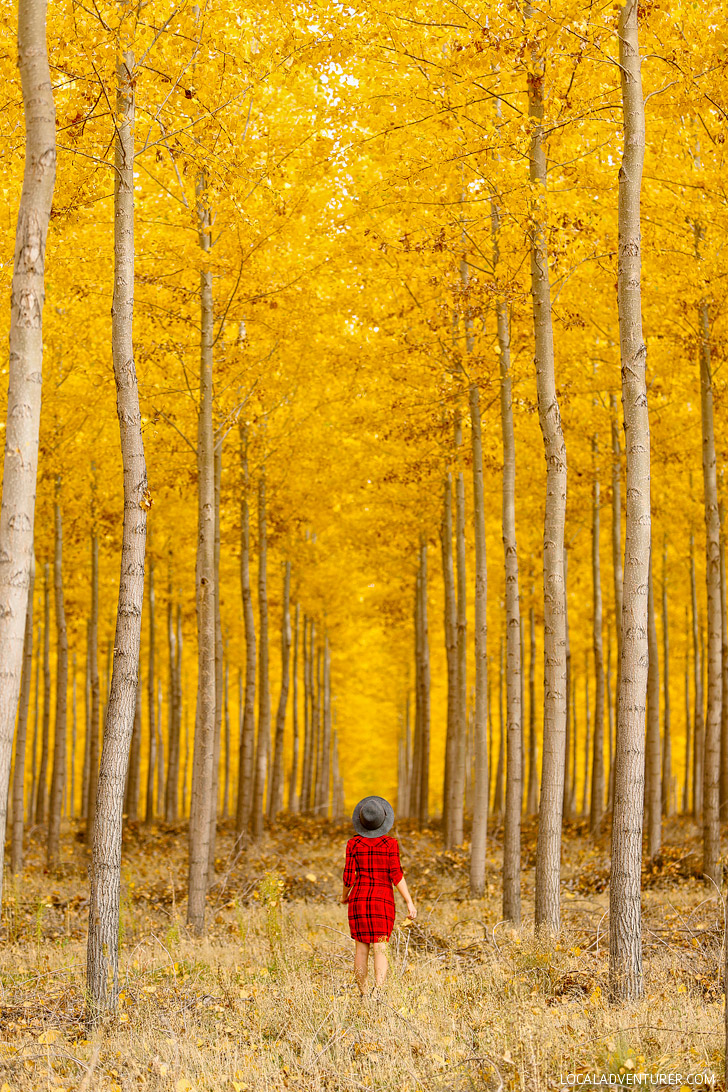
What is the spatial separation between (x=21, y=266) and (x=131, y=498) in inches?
81.8

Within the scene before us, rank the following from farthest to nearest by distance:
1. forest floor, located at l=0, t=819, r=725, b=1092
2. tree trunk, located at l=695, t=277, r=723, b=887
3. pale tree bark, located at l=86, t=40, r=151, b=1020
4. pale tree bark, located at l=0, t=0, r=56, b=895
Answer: tree trunk, located at l=695, t=277, r=723, b=887
pale tree bark, located at l=86, t=40, r=151, b=1020
forest floor, located at l=0, t=819, r=725, b=1092
pale tree bark, located at l=0, t=0, r=56, b=895

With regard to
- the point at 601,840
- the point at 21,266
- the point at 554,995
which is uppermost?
the point at 21,266

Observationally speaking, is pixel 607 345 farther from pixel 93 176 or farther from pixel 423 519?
pixel 93 176

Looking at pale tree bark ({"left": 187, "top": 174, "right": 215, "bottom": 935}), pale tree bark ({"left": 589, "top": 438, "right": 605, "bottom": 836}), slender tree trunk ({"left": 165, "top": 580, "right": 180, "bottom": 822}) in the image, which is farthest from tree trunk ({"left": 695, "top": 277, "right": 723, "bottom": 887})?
slender tree trunk ({"left": 165, "top": 580, "right": 180, "bottom": 822})

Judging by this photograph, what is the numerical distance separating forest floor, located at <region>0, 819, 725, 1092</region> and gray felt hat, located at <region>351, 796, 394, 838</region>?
1.05 metres

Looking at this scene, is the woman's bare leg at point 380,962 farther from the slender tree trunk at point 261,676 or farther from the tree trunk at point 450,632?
the slender tree trunk at point 261,676

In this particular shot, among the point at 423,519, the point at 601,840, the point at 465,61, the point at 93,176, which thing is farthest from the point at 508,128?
the point at 601,840

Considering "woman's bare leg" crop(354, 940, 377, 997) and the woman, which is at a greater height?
the woman

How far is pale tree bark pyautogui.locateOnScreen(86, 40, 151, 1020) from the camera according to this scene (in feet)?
20.3

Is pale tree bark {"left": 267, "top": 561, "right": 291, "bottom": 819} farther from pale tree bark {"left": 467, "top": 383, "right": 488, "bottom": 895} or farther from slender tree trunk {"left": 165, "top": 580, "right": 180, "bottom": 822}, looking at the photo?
pale tree bark {"left": 467, "top": 383, "right": 488, "bottom": 895}

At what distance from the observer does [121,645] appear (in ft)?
21.3

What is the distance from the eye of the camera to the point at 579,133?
30.0ft

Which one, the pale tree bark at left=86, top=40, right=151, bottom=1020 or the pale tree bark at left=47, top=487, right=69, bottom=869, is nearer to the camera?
the pale tree bark at left=86, top=40, right=151, bottom=1020

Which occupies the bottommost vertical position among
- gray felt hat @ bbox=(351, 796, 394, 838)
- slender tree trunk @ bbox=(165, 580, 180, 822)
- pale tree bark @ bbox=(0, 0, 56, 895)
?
slender tree trunk @ bbox=(165, 580, 180, 822)
